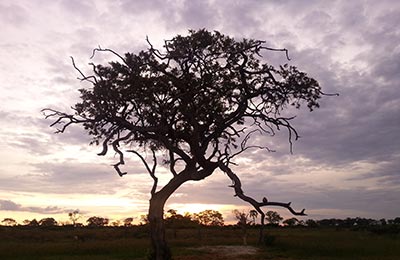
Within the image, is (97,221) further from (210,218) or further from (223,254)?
(223,254)

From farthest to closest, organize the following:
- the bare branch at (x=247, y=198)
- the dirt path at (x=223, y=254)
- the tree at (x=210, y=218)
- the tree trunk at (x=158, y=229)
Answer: the tree at (x=210, y=218), the dirt path at (x=223, y=254), the tree trunk at (x=158, y=229), the bare branch at (x=247, y=198)

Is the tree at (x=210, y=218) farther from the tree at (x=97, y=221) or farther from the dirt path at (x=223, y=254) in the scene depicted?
the dirt path at (x=223, y=254)

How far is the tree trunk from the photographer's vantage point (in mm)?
21234

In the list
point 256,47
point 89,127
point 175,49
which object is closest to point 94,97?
point 89,127

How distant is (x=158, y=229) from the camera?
69.9ft

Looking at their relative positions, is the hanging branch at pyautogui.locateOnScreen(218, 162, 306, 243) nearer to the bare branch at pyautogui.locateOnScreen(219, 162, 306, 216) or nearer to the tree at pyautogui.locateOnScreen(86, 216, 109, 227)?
the bare branch at pyautogui.locateOnScreen(219, 162, 306, 216)

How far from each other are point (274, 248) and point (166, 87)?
16.9m

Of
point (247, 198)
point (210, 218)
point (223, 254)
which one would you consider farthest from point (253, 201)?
point (210, 218)

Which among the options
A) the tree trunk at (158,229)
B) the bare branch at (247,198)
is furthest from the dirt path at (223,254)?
the bare branch at (247,198)

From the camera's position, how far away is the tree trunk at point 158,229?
2123 centimetres

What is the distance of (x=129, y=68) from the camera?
72.5 ft

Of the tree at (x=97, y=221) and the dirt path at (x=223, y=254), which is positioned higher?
the tree at (x=97, y=221)

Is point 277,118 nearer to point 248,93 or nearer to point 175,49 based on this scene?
point 248,93

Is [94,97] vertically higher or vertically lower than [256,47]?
lower
